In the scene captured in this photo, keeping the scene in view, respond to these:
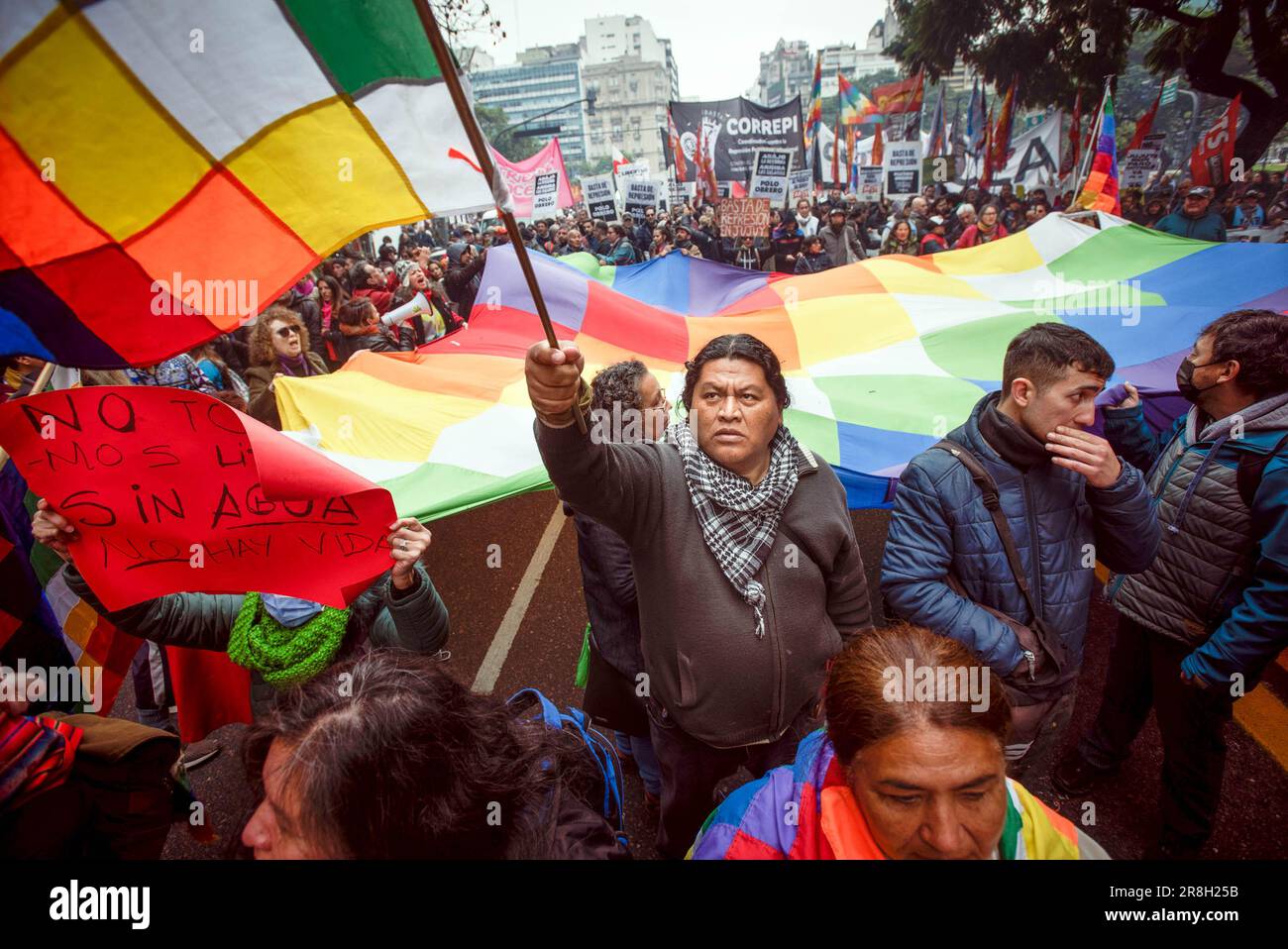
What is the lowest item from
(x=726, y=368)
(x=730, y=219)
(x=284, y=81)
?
(x=726, y=368)

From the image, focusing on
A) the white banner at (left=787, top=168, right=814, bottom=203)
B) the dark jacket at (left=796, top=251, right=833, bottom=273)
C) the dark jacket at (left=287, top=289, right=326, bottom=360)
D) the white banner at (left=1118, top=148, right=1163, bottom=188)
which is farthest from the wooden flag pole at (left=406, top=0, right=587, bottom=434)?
the white banner at (left=1118, top=148, right=1163, bottom=188)

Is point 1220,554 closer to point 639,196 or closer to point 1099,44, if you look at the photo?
point 639,196

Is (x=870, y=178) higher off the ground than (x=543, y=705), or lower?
higher

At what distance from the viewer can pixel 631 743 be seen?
8.73 feet

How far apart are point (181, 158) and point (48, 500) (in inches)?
44.0

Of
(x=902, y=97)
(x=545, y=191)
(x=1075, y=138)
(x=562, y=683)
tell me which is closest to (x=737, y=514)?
(x=562, y=683)

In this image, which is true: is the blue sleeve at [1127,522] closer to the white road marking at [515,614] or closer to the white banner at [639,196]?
the white road marking at [515,614]

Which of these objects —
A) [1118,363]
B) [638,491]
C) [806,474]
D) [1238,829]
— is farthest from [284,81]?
[1118,363]

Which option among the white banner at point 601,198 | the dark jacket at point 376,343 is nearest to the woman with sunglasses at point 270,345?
the dark jacket at point 376,343

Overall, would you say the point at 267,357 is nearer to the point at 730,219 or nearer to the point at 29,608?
the point at 29,608

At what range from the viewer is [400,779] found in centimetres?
107

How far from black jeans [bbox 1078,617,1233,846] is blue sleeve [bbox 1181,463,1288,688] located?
87 millimetres

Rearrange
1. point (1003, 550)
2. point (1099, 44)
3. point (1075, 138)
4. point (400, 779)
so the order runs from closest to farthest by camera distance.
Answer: point (400, 779)
point (1003, 550)
point (1099, 44)
point (1075, 138)

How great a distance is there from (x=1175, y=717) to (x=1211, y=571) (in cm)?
57
